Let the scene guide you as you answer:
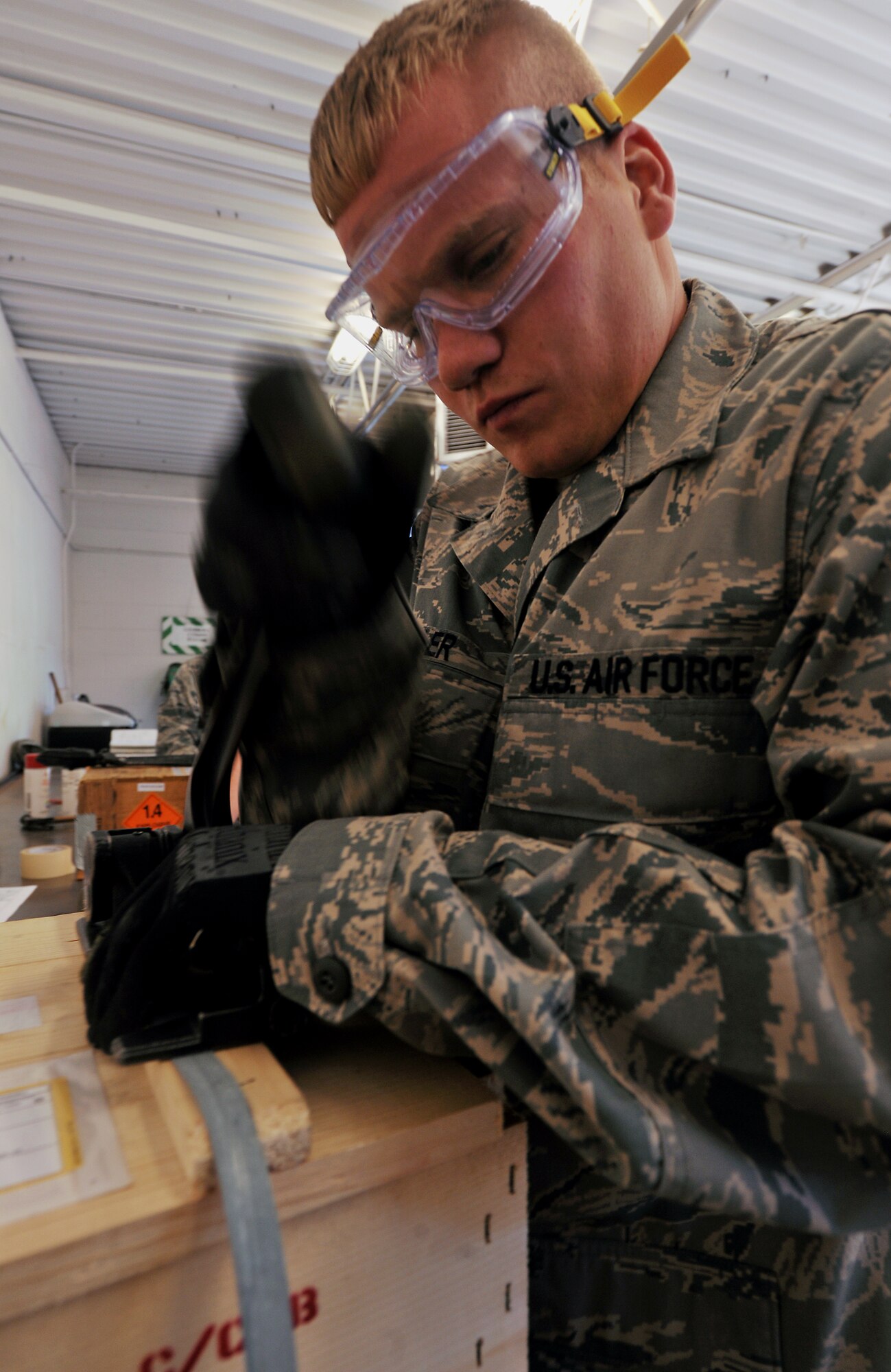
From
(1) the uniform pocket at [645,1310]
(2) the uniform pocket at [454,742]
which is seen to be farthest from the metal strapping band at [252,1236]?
(2) the uniform pocket at [454,742]

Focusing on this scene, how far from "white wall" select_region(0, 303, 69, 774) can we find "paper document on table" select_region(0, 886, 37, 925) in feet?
10.1

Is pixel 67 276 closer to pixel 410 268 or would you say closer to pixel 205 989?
pixel 410 268

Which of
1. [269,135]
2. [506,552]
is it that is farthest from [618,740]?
[269,135]

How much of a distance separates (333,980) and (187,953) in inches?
3.7

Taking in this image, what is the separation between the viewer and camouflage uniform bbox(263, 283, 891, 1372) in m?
0.43

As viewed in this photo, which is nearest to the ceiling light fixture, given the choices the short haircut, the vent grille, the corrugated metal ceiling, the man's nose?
the corrugated metal ceiling

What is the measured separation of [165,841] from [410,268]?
63 centimetres

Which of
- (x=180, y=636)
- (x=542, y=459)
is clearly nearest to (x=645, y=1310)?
(x=542, y=459)

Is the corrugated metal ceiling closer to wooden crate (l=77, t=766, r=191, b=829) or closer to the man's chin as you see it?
wooden crate (l=77, t=766, r=191, b=829)

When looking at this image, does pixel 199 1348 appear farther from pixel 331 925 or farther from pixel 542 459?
pixel 542 459

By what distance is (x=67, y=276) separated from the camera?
4094 mm

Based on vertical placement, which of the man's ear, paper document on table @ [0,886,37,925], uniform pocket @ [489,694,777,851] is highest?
the man's ear

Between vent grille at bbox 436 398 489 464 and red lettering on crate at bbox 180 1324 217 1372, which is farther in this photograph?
vent grille at bbox 436 398 489 464

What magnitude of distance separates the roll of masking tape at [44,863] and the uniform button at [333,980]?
1477 mm
